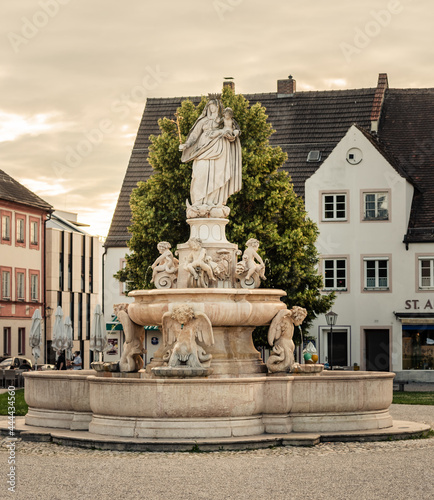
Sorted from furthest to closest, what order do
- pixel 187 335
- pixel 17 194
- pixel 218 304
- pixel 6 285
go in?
pixel 17 194 → pixel 6 285 → pixel 218 304 → pixel 187 335

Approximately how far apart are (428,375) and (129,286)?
15.7 metres

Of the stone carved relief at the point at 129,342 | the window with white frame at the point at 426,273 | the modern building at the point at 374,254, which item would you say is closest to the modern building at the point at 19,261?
the modern building at the point at 374,254

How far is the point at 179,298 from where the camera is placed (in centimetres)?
1998

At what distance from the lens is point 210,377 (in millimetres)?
19641

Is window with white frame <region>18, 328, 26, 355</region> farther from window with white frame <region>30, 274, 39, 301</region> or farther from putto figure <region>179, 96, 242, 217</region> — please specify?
putto figure <region>179, 96, 242, 217</region>

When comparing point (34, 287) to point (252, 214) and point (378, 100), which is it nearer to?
point (378, 100)

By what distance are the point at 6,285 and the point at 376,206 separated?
90.3 ft

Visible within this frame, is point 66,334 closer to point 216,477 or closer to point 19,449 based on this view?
point 19,449

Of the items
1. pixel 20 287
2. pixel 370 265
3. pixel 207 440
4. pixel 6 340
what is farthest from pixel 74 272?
pixel 207 440

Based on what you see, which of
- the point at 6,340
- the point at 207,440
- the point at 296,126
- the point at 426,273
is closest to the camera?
the point at 207,440

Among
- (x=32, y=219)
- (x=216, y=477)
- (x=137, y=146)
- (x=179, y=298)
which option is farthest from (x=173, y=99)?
(x=216, y=477)

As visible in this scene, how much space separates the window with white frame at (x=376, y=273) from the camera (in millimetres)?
50922

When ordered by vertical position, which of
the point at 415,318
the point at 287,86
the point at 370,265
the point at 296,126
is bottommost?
the point at 415,318

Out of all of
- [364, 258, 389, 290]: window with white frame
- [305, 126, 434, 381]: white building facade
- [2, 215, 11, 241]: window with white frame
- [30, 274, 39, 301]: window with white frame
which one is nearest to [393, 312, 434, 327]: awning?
[305, 126, 434, 381]: white building facade
